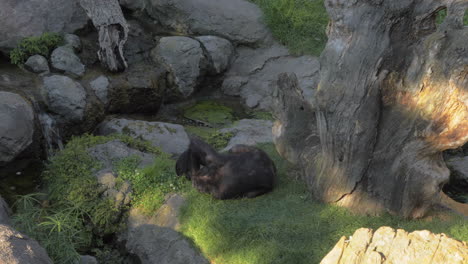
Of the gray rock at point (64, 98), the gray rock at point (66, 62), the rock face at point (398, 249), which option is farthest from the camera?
the gray rock at point (66, 62)

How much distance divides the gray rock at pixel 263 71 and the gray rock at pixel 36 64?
13.3 ft

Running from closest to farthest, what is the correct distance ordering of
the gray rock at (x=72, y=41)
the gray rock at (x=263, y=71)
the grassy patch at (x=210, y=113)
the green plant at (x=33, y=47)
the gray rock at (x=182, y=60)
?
the green plant at (x=33, y=47), the gray rock at (x=72, y=41), the grassy patch at (x=210, y=113), the gray rock at (x=182, y=60), the gray rock at (x=263, y=71)

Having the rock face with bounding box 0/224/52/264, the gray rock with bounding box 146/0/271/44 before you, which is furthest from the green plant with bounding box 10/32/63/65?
the rock face with bounding box 0/224/52/264

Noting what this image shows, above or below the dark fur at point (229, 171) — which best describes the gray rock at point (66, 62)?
below

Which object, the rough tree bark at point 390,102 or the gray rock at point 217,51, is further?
the gray rock at point 217,51

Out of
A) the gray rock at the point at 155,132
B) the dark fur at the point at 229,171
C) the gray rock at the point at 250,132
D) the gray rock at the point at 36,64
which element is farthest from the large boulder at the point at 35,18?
the dark fur at the point at 229,171

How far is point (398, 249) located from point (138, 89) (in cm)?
783

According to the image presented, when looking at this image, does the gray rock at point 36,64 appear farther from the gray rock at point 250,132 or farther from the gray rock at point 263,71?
the gray rock at point 263,71

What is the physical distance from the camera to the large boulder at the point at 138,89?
10172 millimetres

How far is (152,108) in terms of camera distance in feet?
35.5

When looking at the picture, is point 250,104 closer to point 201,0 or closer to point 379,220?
point 201,0

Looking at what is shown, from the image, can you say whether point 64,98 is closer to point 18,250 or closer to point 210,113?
point 210,113

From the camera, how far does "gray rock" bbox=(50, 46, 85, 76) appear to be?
10.0 metres

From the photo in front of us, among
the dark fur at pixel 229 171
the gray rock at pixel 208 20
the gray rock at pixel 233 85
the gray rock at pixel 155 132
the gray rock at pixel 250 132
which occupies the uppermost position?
the dark fur at pixel 229 171
